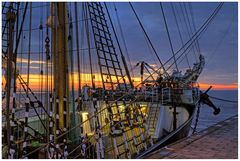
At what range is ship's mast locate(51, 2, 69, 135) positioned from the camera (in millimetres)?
5582

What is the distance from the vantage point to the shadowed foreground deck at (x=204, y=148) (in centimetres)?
440

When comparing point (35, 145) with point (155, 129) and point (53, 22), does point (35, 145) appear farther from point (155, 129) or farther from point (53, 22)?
point (155, 129)

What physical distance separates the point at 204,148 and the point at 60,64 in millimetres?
3098

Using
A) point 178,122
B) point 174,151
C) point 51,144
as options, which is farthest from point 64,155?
point 178,122

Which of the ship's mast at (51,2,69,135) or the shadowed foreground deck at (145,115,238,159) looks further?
the ship's mast at (51,2,69,135)

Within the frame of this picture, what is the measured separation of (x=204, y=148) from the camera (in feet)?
16.2

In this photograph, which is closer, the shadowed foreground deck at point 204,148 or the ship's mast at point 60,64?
the shadowed foreground deck at point 204,148

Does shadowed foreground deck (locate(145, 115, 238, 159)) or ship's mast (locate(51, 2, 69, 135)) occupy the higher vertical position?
ship's mast (locate(51, 2, 69, 135))

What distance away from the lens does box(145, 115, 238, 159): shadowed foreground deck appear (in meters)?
4.40

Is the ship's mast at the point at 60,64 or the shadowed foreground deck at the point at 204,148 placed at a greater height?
the ship's mast at the point at 60,64

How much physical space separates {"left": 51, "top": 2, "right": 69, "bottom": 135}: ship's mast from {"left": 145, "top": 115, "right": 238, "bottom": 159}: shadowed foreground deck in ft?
6.93

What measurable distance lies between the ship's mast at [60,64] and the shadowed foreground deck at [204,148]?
211 cm

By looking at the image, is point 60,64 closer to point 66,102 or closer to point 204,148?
point 66,102

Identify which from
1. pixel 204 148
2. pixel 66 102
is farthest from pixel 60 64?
pixel 204 148
